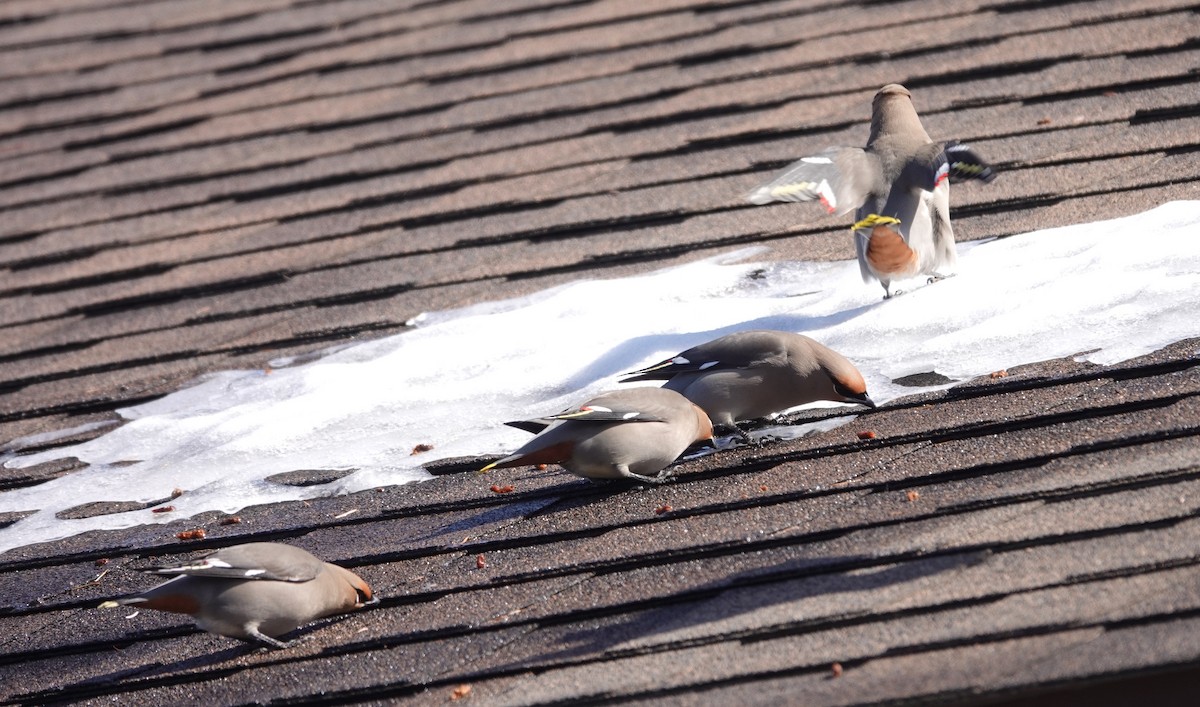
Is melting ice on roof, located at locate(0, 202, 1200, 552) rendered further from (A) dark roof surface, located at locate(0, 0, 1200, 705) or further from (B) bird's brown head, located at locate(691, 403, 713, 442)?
(B) bird's brown head, located at locate(691, 403, 713, 442)

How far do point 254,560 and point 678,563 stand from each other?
0.88m

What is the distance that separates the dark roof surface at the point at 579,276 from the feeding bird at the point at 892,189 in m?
0.20

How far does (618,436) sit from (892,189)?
4.37 feet

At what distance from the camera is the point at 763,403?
328 centimetres

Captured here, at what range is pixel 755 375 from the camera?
3.27 meters

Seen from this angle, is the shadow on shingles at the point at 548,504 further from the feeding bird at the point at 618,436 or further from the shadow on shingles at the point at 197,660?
the shadow on shingles at the point at 197,660

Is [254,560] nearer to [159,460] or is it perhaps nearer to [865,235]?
[159,460]

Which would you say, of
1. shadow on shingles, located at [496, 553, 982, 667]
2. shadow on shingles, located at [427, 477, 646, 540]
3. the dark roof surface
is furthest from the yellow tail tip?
shadow on shingles, located at [496, 553, 982, 667]

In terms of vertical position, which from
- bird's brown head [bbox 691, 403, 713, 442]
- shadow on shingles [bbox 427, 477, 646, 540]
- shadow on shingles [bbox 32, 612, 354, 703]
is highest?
bird's brown head [bbox 691, 403, 713, 442]

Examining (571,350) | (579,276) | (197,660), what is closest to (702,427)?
(571,350)

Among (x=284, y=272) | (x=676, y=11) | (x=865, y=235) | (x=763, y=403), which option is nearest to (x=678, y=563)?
(x=763, y=403)

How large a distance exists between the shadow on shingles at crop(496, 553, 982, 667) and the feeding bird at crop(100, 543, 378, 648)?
19.7 inches

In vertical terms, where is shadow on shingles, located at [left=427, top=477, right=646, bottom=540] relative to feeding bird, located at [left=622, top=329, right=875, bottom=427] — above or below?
below

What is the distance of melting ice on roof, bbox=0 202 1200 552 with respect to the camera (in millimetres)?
3271
